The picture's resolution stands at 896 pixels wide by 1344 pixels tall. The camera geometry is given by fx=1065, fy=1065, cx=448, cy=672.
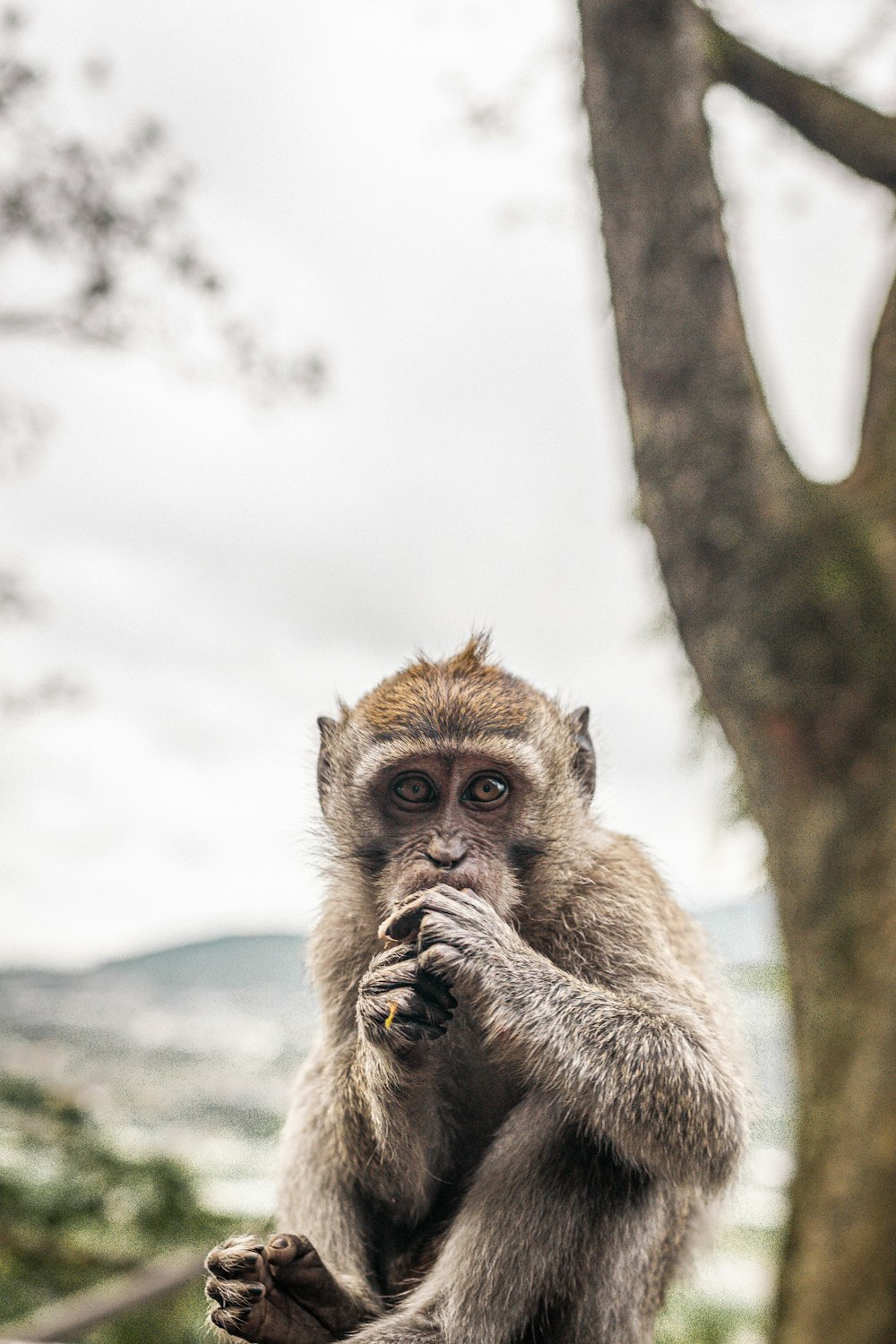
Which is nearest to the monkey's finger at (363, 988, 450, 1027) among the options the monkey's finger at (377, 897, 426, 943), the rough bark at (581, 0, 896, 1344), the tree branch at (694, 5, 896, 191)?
the monkey's finger at (377, 897, 426, 943)

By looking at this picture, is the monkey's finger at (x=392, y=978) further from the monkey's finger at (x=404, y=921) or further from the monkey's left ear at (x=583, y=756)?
the monkey's left ear at (x=583, y=756)

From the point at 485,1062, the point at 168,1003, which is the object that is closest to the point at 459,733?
the point at 485,1062

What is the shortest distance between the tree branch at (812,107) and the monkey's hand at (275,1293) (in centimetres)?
376

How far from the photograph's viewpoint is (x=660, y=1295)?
122 inches

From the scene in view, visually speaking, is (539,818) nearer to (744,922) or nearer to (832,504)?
(832,504)

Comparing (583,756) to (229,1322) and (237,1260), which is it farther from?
(229,1322)

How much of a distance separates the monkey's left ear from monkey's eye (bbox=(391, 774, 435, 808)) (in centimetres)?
57

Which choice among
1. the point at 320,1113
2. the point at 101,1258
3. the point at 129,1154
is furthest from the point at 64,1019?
the point at 320,1113

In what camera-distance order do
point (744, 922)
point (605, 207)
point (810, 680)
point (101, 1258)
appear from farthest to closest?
1. point (101, 1258)
2. point (744, 922)
3. point (605, 207)
4. point (810, 680)

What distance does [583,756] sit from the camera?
11.6 feet

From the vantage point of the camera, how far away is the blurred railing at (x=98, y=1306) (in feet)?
16.4

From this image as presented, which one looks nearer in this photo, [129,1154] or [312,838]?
[312,838]

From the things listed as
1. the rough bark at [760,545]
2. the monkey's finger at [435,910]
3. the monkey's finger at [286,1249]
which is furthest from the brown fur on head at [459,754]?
the monkey's finger at [286,1249]

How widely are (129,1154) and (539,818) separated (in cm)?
715
